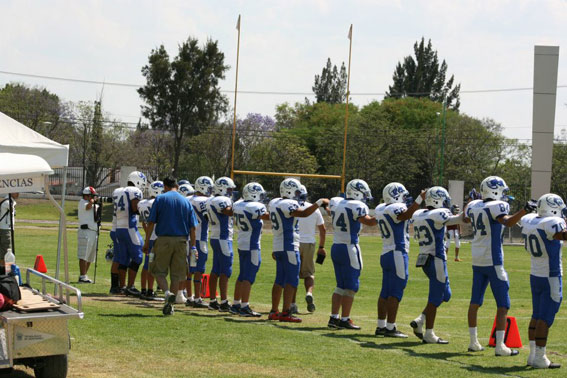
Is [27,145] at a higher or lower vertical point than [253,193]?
higher

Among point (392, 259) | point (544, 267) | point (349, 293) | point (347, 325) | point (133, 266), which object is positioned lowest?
point (347, 325)

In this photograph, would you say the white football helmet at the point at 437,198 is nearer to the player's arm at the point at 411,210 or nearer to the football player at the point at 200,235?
the player's arm at the point at 411,210

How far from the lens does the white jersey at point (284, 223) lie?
12984mm

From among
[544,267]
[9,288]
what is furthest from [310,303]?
[9,288]

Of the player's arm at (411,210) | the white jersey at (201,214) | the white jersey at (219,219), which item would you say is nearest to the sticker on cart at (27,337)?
the player's arm at (411,210)

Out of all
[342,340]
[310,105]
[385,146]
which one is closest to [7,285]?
[342,340]

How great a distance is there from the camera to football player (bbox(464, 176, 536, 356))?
10.6 m

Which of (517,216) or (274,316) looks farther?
(274,316)

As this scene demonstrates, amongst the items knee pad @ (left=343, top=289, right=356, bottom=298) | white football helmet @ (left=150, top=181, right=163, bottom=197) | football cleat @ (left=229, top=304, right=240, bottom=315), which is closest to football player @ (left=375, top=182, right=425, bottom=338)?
knee pad @ (left=343, top=289, right=356, bottom=298)

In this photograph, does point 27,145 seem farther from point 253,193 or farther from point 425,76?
point 425,76

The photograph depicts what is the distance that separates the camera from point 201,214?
49.7 ft

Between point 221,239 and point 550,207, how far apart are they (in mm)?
6018

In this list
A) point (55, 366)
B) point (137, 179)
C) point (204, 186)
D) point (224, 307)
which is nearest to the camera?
point (55, 366)

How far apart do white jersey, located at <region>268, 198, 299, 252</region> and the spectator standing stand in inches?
245
